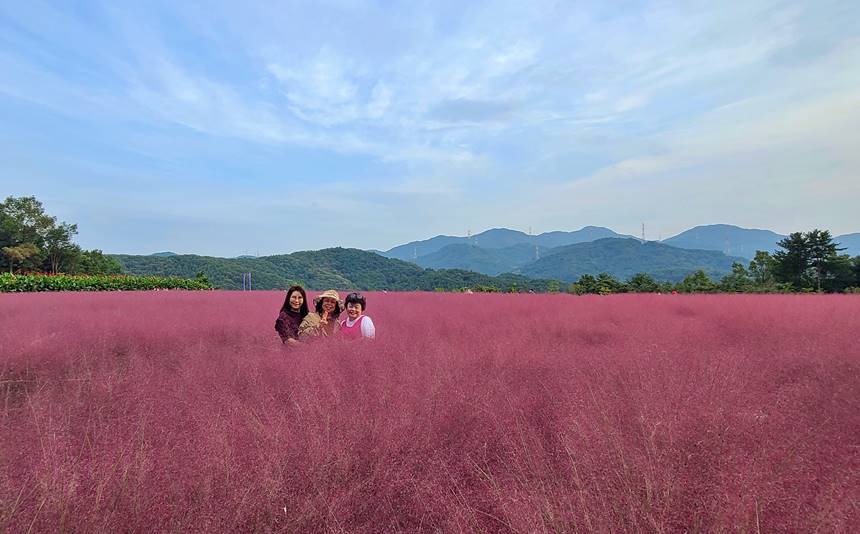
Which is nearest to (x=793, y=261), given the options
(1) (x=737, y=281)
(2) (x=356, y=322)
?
(1) (x=737, y=281)

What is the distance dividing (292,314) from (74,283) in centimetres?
1333

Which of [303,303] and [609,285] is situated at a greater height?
[609,285]

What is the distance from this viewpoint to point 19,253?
1009 inches

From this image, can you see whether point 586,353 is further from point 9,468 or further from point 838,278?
point 838,278

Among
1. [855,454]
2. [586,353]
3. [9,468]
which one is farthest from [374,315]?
[855,454]

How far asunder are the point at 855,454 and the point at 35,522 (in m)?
3.14

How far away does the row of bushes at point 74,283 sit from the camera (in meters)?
11.9

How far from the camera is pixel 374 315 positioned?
6781 millimetres

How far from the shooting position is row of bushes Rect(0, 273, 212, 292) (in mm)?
11867

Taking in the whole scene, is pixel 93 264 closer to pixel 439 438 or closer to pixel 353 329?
pixel 353 329

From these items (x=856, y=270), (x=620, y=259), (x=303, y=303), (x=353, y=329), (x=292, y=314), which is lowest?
(x=353, y=329)

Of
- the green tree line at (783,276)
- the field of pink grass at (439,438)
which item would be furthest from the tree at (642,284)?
the field of pink grass at (439,438)

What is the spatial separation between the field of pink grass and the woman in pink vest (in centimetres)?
46

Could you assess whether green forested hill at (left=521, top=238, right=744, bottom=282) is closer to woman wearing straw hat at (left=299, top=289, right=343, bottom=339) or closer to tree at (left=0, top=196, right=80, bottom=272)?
tree at (left=0, top=196, right=80, bottom=272)
